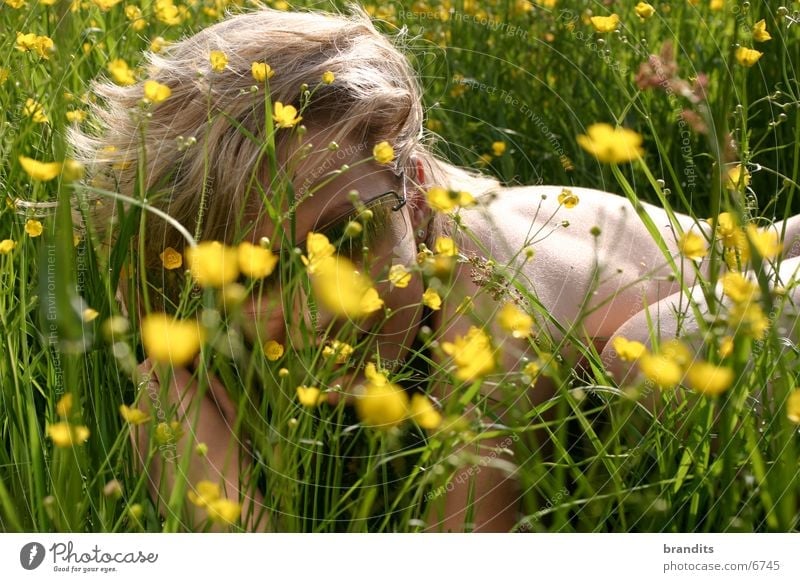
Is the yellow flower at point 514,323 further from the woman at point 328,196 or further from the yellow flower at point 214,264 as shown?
the yellow flower at point 214,264

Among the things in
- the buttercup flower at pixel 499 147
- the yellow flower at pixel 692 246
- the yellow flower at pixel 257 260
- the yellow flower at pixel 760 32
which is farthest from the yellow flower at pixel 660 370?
the buttercup flower at pixel 499 147

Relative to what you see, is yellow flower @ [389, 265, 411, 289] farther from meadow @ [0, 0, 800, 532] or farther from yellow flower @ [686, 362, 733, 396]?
yellow flower @ [686, 362, 733, 396]

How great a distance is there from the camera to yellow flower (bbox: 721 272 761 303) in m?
0.60

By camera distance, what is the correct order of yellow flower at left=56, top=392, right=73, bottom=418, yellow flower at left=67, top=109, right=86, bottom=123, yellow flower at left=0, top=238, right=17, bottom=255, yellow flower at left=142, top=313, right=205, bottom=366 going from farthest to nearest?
1. yellow flower at left=67, top=109, right=86, bottom=123
2. yellow flower at left=0, top=238, right=17, bottom=255
3. yellow flower at left=56, top=392, right=73, bottom=418
4. yellow flower at left=142, top=313, right=205, bottom=366

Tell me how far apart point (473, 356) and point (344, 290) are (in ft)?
0.37

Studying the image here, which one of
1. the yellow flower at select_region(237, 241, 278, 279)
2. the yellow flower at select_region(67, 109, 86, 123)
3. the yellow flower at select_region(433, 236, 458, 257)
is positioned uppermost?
the yellow flower at select_region(237, 241, 278, 279)

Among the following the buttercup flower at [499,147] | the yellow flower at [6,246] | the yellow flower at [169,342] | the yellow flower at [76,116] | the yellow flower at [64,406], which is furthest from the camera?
the buttercup flower at [499,147]

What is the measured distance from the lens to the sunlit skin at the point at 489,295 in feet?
2.37

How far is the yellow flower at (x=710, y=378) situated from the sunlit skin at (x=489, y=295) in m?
0.07

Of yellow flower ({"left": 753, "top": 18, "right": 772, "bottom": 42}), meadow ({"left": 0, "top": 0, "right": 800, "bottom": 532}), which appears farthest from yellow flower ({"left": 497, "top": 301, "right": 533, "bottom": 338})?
yellow flower ({"left": 753, "top": 18, "right": 772, "bottom": 42})

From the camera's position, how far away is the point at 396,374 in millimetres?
783

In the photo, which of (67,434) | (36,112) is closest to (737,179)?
(67,434)

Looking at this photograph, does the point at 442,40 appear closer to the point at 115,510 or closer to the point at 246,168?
the point at 246,168

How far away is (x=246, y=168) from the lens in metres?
0.77
